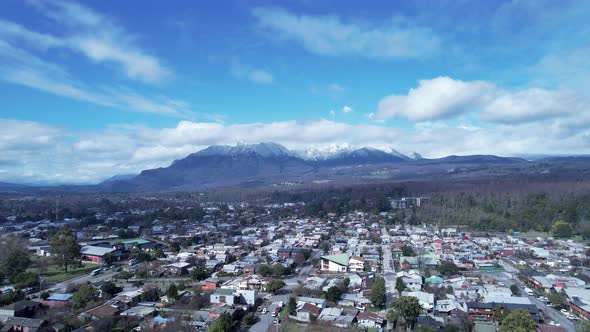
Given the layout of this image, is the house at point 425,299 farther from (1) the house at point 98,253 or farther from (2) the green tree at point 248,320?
(1) the house at point 98,253

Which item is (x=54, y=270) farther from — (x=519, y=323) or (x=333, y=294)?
(x=519, y=323)

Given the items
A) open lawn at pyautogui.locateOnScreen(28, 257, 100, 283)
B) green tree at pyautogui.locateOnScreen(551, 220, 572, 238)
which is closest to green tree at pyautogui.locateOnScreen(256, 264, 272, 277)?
open lawn at pyautogui.locateOnScreen(28, 257, 100, 283)

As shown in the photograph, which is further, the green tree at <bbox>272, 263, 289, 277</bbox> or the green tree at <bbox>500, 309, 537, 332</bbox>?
the green tree at <bbox>272, 263, 289, 277</bbox>

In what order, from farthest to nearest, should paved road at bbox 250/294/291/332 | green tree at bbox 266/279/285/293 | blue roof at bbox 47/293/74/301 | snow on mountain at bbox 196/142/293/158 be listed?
snow on mountain at bbox 196/142/293/158 < green tree at bbox 266/279/285/293 < blue roof at bbox 47/293/74/301 < paved road at bbox 250/294/291/332

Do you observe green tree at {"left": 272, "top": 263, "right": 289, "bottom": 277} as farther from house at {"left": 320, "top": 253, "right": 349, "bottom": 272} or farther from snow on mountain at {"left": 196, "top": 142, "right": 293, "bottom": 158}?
snow on mountain at {"left": 196, "top": 142, "right": 293, "bottom": 158}

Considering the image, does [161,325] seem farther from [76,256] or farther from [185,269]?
[76,256]

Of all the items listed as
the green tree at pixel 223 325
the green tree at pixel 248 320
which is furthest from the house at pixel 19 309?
the green tree at pixel 248 320
